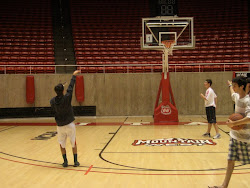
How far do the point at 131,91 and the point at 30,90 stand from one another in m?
4.67

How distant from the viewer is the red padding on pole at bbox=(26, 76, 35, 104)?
13.6m

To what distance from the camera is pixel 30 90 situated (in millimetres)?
13688

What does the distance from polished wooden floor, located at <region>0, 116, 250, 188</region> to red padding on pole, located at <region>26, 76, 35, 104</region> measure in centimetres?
435

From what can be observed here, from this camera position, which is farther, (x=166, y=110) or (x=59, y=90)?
(x=166, y=110)

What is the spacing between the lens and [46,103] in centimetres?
1390

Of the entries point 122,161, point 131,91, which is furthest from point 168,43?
point 122,161

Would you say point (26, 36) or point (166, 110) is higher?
point (26, 36)

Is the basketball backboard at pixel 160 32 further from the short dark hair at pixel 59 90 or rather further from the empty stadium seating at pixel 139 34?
the short dark hair at pixel 59 90

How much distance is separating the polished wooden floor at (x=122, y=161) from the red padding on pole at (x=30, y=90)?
4.35 m

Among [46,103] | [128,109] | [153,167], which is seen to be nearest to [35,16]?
[46,103]

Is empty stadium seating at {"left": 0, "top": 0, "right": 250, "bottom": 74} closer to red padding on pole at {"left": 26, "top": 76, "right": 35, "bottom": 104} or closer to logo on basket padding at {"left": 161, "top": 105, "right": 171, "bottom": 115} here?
red padding on pole at {"left": 26, "top": 76, "right": 35, "bottom": 104}

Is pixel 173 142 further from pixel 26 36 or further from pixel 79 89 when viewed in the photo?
pixel 26 36

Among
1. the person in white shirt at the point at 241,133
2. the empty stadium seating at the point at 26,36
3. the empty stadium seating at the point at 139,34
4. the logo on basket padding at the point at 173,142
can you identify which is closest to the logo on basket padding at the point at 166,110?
the empty stadium seating at the point at 139,34

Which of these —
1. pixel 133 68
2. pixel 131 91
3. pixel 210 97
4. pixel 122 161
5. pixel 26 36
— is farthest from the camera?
pixel 26 36
